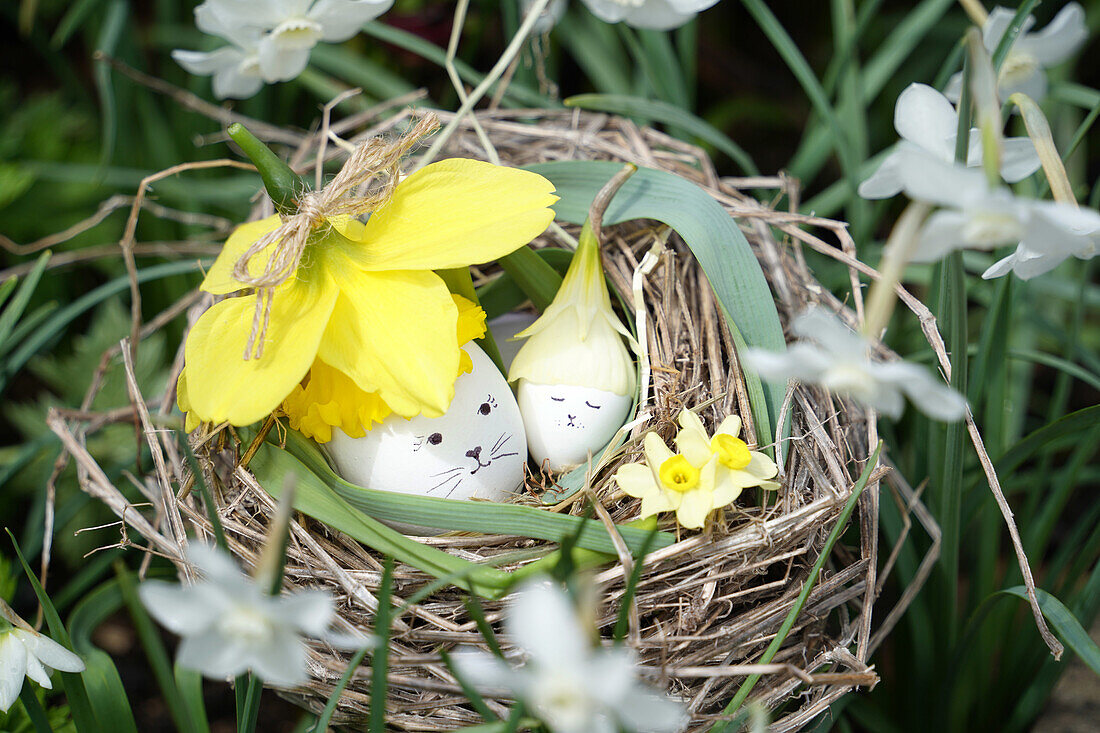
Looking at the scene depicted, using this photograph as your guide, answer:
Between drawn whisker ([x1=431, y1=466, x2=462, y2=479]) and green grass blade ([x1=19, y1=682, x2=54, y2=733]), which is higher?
drawn whisker ([x1=431, y1=466, x2=462, y2=479])

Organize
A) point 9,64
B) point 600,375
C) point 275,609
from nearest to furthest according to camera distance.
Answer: point 275,609 < point 600,375 < point 9,64

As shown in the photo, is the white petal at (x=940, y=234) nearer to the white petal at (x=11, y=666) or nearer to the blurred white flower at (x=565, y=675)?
the blurred white flower at (x=565, y=675)

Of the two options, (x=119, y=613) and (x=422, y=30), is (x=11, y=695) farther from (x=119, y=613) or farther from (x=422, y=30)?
(x=422, y=30)

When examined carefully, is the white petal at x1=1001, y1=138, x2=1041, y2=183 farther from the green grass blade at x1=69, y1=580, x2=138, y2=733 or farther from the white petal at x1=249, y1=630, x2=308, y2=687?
the green grass blade at x1=69, y1=580, x2=138, y2=733

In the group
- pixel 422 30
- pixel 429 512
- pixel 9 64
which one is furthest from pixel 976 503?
pixel 9 64

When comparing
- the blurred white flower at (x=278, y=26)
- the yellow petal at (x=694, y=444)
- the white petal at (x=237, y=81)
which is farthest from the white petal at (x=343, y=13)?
the yellow petal at (x=694, y=444)

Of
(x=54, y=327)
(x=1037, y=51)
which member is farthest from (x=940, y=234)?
(x=54, y=327)

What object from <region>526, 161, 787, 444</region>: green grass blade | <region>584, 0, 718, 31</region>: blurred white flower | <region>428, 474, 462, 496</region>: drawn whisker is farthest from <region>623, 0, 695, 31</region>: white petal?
<region>428, 474, 462, 496</region>: drawn whisker
